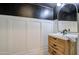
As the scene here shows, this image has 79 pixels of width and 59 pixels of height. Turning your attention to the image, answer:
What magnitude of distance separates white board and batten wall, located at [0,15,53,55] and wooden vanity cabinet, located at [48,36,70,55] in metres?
0.05

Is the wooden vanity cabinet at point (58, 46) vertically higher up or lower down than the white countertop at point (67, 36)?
lower down

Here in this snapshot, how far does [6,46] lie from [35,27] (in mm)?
364

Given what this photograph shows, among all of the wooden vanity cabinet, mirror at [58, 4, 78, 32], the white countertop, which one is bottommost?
the wooden vanity cabinet

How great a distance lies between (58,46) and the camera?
50.6 inches

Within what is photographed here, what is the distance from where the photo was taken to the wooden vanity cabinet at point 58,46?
124cm

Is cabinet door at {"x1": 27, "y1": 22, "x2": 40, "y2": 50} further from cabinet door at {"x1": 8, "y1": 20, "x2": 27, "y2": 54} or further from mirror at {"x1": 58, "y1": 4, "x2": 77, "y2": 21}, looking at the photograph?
mirror at {"x1": 58, "y1": 4, "x2": 77, "y2": 21}

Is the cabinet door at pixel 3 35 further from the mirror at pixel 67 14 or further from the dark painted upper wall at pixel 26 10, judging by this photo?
the mirror at pixel 67 14

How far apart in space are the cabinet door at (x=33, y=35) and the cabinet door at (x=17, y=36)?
5 cm

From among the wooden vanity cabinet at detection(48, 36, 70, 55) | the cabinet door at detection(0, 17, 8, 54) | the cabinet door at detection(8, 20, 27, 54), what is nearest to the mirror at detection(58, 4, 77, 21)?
the wooden vanity cabinet at detection(48, 36, 70, 55)

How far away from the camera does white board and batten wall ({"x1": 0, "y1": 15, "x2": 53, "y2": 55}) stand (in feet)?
4.05

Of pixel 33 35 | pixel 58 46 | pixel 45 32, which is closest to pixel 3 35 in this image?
pixel 33 35

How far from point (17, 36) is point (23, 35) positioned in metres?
0.07

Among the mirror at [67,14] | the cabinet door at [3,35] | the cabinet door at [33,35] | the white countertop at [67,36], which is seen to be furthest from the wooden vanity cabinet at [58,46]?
the cabinet door at [3,35]
